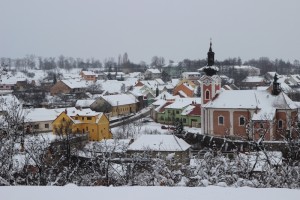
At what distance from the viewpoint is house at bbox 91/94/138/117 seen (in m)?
39.3

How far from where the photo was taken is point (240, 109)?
1029 inches

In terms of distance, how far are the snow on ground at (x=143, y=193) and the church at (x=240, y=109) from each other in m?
18.9

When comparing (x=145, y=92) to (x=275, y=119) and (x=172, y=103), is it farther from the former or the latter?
(x=275, y=119)

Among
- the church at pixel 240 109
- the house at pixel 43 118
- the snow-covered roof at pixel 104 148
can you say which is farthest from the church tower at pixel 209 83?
the house at pixel 43 118

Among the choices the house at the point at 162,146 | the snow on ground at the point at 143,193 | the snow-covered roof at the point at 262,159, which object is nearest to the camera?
the snow on ground at the point at 143,193

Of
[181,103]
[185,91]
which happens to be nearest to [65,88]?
[185,91]

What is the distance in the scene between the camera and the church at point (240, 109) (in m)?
24.7

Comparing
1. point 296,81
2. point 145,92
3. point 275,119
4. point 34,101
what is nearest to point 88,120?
point 275,119

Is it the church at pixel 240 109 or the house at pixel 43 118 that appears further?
the house at pixel 43 118

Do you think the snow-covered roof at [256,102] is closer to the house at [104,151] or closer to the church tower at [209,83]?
the church tower at [209,83]

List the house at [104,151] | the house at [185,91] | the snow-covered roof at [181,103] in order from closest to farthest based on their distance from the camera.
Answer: the house at [104,151], the snow-covered roof at [181,103], the house at [185,91]

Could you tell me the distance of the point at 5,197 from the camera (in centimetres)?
520

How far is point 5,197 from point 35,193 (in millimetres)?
384

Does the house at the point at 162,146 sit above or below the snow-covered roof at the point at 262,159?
below
